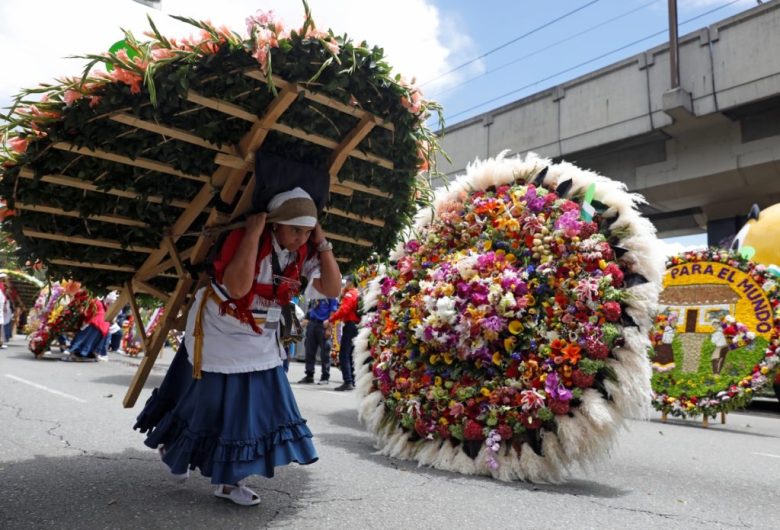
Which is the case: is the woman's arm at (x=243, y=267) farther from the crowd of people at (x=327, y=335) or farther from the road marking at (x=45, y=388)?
the crowd of people at (x=327, y=335)

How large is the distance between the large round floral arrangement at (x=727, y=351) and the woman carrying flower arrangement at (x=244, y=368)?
550cm

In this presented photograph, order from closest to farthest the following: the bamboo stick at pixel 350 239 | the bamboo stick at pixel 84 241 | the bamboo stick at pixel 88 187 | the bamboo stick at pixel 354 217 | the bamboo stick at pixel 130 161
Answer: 1. the bamboo stick at pixel 130 161
2. the bamboo stick at pixel 88 187
3. the bamboo stick at pixel 84 241
4. the bamboo stick at pixel 354 217
5. the bamboo stick at pixel 350 239

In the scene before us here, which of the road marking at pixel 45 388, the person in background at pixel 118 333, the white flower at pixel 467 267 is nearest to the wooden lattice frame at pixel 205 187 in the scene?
the white flower at pixel 467 267

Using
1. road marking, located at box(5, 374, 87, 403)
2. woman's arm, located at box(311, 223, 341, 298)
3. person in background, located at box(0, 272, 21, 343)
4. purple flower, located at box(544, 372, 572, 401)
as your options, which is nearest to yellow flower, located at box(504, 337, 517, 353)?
purple flower, located at box(544, 372, 572, 401)

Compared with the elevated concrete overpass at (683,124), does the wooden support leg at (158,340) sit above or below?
below

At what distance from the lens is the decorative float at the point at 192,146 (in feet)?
8.90

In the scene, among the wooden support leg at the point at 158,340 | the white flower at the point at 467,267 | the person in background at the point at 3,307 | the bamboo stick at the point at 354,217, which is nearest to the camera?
the wooden support leg at the point at 158,340

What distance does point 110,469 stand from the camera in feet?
12.4

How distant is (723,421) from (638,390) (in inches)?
197

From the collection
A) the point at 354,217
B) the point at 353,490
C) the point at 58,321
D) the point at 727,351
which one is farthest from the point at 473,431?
the point at 58,321

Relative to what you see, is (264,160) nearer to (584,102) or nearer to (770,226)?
(770,226)

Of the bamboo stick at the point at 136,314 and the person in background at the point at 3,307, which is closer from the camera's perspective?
the bamboo stick at the point at 136,314

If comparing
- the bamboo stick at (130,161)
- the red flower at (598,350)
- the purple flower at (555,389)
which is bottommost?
the purple flower at (555,389)

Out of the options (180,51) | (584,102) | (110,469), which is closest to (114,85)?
(180,51)
